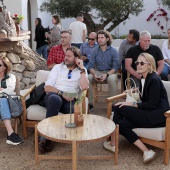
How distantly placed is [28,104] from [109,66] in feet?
6.08

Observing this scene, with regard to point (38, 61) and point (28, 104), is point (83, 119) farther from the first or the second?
point (38, 61)

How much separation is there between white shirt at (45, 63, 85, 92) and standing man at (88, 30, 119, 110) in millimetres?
1127

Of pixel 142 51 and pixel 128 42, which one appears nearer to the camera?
pixel 142 51

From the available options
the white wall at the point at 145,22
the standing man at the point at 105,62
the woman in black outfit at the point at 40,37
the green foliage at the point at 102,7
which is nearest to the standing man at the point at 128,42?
the standing man at the point at 105,62

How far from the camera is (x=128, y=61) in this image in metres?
5.96

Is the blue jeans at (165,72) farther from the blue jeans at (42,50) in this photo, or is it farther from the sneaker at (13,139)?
the blue jeans at (42,50)

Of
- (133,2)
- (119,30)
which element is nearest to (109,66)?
(133,2)

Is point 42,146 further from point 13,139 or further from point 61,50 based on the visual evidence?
point 61,50

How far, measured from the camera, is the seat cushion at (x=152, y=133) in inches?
157

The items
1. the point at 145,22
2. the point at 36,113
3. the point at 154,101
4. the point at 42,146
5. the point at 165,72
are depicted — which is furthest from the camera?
the point at 145,22

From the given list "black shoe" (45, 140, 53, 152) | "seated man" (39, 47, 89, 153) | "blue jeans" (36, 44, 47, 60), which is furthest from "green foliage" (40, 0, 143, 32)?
"black shoe" (45, 140, 53, 152)

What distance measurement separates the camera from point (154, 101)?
4.13m

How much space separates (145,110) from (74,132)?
0.97 m

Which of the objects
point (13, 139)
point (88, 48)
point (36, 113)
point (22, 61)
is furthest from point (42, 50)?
point (13, 139)
